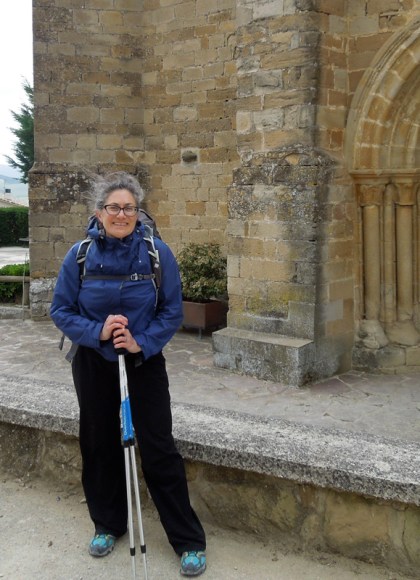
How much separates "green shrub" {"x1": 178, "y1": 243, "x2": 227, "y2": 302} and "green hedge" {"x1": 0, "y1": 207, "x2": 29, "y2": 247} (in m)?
18.6

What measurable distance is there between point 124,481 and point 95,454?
196 millimetres

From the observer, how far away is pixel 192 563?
2.75 meters

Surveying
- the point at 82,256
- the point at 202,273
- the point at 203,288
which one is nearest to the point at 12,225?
the point at 202,273

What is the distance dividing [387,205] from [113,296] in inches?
177

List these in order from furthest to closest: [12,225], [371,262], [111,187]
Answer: [12,225], [371,262], [111,187]

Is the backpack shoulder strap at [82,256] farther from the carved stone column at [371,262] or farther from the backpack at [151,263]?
the carved stone column at [371,262]

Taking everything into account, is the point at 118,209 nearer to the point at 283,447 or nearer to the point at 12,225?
the point at 283,447

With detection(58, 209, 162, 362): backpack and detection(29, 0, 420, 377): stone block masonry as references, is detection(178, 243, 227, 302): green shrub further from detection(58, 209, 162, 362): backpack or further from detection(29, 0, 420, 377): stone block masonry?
detection(58, 209, 162, 362): backpack

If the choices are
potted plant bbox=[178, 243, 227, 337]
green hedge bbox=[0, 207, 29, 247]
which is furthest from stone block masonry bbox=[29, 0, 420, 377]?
green hedge bbox=[0, 207, 29, 247]

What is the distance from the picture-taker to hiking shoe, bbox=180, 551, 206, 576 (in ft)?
8.98

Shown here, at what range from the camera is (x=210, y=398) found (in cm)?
612

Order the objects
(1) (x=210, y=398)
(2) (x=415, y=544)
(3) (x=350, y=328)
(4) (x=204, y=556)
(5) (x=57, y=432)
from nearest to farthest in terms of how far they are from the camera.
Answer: (2) (x=415, y=544)
(4) (x=204, y=556)
(5) (x=57, y=432)
(1) (x=210, y=398)
(3) (x=350, y=328)

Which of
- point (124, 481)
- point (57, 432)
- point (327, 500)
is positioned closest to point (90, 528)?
point (124, 481)

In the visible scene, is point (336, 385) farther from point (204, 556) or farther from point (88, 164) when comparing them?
point (88, 164)
